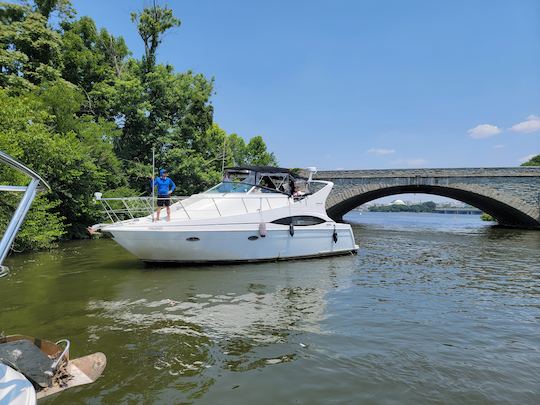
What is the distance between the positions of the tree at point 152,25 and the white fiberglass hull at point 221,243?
1993 centimetres

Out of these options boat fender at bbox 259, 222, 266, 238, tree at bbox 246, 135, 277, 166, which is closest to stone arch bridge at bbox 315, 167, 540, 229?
tree at bbox 246, 135, 277, 166

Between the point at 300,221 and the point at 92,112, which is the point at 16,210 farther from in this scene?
the point at 92,112

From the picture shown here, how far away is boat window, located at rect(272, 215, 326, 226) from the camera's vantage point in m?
12.7

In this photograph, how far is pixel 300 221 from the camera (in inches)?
521

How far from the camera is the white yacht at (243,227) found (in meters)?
10.9

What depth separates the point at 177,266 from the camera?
1160 centimetres

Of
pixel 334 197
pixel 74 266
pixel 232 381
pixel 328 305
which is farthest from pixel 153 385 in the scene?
pixel 334 197

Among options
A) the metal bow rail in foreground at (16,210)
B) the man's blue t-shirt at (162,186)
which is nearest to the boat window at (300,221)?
the man's blue t-shirt at (162,186)

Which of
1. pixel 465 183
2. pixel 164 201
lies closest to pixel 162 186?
pixel 164 201

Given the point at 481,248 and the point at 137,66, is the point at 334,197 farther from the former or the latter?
the point at 137,66

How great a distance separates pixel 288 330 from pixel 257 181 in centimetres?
785

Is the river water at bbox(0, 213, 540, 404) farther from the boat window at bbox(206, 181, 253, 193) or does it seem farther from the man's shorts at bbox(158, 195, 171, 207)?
the boat window at bbox(206, 181, 253, 193)

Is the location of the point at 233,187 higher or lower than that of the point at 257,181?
lower

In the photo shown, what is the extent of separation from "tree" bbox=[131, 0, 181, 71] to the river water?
65.1 ft
